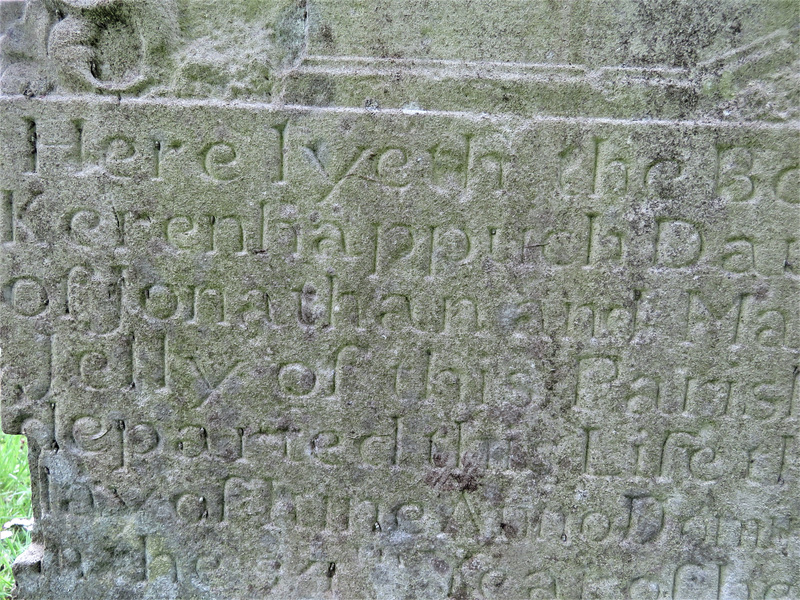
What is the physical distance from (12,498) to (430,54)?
278 cm

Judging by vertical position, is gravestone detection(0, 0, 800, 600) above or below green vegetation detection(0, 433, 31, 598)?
above

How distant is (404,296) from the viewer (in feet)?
8.23

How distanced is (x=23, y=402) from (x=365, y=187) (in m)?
1.38

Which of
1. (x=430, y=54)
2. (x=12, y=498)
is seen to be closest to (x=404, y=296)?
(x=430, y=54)

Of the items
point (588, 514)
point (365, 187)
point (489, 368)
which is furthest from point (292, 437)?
point (588, 514)

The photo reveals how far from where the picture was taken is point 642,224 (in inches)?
95.7

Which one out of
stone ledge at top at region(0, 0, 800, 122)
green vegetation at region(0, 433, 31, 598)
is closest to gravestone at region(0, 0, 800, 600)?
stone ledge at top at region(0, 0, 800, 122)

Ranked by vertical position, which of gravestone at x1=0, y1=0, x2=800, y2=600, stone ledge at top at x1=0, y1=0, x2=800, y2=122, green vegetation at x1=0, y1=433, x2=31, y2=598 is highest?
stone ledge at top at x1=0, y1=0, x2=800, y2=122

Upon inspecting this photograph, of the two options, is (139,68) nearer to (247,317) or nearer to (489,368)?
(247,317)

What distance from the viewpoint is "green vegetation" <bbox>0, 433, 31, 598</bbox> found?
124 inches

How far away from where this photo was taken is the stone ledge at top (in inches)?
92.8

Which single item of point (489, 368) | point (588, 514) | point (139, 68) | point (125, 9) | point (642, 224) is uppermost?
point (125, 9)

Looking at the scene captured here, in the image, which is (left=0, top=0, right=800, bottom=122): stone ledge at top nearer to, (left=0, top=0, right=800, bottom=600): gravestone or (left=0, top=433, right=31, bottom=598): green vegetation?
(left=0, top=0, right=800, bottom=600): gravestone

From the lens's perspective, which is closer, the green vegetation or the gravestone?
the gravestone
